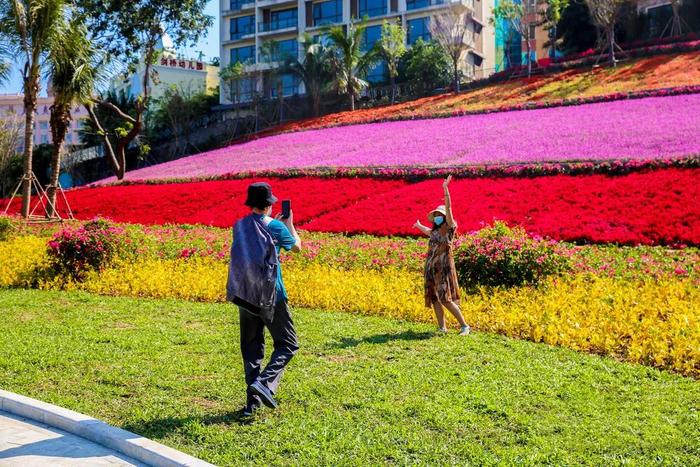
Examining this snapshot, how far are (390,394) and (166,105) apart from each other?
48.0m

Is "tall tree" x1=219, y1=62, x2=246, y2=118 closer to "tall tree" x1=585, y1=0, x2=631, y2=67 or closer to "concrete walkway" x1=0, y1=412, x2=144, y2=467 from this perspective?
"tall tree" x1=585, y1=0, x2=631, y2=67

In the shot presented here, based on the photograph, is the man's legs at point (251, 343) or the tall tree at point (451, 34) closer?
the man's legs at point (251, 343)

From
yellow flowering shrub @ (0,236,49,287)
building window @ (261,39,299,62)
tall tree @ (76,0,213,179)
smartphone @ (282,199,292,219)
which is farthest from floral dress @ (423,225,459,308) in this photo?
building window @ (261,39,299,62)

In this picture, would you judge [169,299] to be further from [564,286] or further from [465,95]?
[465,95]

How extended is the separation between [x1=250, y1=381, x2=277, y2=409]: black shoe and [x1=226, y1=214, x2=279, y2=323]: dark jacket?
1.70 feet

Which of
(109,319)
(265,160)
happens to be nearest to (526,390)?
(109,319)

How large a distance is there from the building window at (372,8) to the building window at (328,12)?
5.61 feet

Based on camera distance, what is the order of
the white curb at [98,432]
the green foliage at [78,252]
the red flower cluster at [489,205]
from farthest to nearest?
1. the red flower cluster at [489,205]
2. the green foliage at [78,252]
3. the white curb at [98,432]

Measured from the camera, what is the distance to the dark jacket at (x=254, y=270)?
569 centimetres

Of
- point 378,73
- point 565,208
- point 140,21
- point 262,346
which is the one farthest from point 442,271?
point 378,73

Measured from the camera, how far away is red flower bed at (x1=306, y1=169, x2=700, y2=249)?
14.1m

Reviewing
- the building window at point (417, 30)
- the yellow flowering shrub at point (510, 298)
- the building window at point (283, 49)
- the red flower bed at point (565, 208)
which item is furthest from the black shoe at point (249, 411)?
the building window at point (417, 30)

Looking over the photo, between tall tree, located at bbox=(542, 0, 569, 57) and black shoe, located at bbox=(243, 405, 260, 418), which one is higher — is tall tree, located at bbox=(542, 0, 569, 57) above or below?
above

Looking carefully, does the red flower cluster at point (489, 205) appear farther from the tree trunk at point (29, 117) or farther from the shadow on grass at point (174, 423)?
the shadow on grass at point (174, 423)
